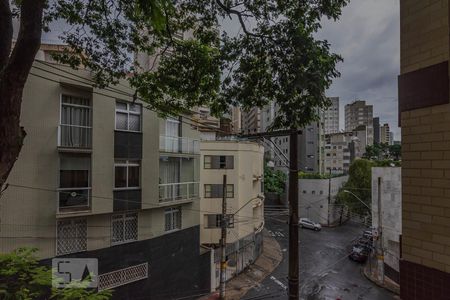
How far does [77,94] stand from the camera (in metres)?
10.2

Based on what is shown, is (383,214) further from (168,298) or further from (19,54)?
(19,54)

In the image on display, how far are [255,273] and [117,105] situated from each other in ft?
48.7

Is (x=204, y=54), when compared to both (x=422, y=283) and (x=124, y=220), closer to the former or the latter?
(x=422, y=283)

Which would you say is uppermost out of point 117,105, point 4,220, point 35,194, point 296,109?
point 117,105

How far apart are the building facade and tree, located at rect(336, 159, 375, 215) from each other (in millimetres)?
12468

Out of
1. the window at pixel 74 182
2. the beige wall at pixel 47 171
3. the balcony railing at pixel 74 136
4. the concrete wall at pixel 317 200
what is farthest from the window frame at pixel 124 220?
the concrete wall at pixel 317 200

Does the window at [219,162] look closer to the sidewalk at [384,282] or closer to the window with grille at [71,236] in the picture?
the window with grille at [71,236]

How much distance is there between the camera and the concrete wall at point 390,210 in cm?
1823

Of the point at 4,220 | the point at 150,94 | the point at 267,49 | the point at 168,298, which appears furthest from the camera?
the point at 168,298

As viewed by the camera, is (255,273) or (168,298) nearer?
(168,298)

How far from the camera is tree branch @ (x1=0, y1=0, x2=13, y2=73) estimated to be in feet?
11.7

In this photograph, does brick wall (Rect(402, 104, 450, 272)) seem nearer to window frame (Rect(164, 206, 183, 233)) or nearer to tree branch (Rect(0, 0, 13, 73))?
tree branch (Rect(0, 0, 13, 73))

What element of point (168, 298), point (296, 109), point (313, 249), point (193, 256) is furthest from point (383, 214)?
point (296, 109)

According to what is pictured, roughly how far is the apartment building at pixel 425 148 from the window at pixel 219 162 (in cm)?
1622
